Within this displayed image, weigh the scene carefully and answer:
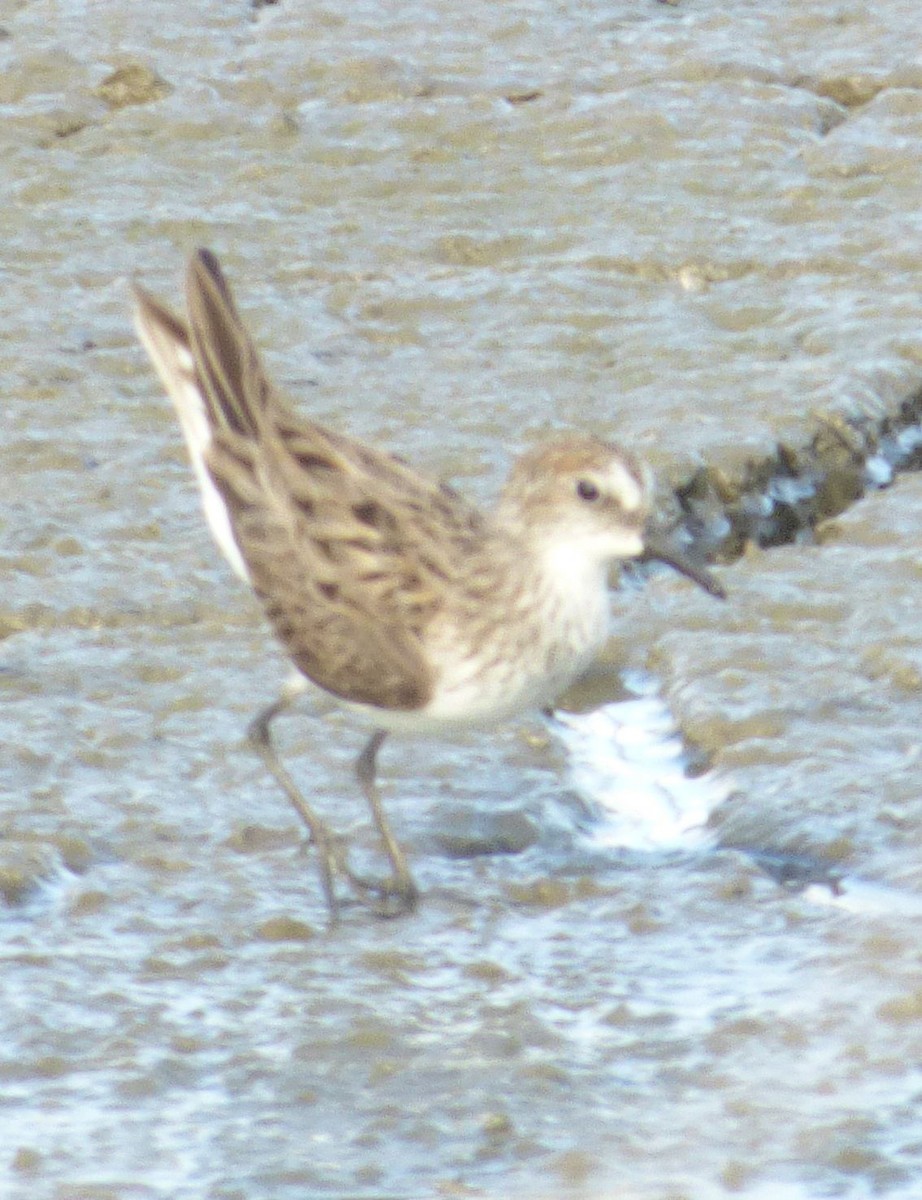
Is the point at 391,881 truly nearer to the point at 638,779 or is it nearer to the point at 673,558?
the point at 638,779

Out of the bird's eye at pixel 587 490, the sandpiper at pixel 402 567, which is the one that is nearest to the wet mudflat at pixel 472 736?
the sandpiper at pixel 402 567

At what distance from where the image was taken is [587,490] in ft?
17.5

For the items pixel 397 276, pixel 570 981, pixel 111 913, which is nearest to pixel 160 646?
pixel 111 913

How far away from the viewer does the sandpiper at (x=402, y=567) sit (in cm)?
517

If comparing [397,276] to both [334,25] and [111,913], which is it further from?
[111,913]

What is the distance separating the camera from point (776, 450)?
7.12 metres

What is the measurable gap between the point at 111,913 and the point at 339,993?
536 mm

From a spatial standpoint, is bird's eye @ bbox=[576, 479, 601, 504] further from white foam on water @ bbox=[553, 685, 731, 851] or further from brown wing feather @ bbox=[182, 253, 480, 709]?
white foam on water @ bbox=[553, 685, 731, 851]

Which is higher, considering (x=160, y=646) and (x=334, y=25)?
(x=334, y=25)

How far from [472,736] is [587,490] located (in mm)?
843

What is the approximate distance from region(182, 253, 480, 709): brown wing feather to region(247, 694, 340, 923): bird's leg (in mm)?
189

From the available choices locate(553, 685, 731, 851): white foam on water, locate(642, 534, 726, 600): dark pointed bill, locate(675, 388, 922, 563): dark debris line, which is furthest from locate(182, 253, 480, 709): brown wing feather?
locate(675, 388, 922, 563): dark debris line

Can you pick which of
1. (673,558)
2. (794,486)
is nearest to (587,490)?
(673,558)

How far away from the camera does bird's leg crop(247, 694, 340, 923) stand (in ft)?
17.2
